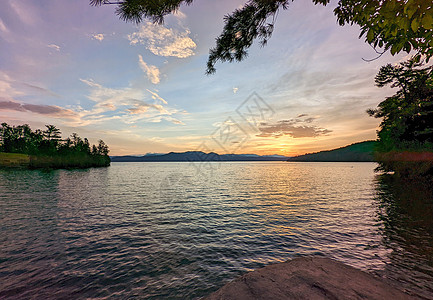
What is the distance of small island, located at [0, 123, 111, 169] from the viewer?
97.6 m

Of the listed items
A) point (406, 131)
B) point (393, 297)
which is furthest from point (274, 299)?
point (406, 131)

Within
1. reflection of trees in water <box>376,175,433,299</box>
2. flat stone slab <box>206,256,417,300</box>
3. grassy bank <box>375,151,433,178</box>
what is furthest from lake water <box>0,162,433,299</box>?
grassy bank <box>375,151,433,178</box>

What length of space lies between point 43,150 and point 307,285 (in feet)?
518

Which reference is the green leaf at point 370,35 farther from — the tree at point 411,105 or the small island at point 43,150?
the small island at point 43,150

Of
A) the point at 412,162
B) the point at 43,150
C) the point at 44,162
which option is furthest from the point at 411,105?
the point at 43,150

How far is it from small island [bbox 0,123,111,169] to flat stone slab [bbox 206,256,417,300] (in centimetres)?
12581

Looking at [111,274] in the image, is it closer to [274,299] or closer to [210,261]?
[210,261]

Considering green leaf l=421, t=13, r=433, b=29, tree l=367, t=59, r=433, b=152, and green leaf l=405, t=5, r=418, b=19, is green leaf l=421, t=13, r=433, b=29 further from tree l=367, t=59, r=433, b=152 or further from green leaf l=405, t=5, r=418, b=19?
tree l=367, t=59, r=433, b=152

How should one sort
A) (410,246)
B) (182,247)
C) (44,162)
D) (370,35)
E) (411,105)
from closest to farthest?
(370,35), (410,246), (182,247), (411,105), (44,162)

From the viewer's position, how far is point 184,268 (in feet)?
29.1

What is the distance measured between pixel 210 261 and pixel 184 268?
1.44 m

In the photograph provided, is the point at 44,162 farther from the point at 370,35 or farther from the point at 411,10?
the point at 411,10

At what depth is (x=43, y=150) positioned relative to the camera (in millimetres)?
113938

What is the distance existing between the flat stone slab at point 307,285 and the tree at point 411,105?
2599 cm
